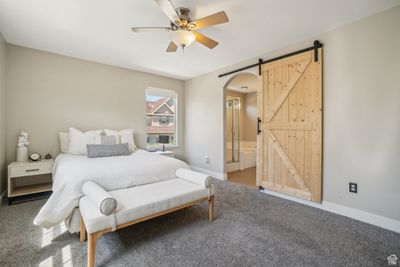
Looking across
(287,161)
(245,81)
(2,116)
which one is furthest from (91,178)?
(245,81)

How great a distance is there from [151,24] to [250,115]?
5.35 metres

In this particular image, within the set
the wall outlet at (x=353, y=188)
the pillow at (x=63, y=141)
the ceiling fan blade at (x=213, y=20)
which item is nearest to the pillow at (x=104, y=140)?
the pillow at (x=63, y=141)

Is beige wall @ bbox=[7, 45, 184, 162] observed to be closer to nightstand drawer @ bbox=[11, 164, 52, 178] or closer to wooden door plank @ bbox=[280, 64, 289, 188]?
nightstand drawer @ bbox=[11, 164, 52, 178]

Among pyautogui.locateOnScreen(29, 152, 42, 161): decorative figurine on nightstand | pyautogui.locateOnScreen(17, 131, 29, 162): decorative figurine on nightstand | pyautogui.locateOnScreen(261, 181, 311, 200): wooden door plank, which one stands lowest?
pyautogui.locateOnScreen(261, 181, 311, 200): wooden door plank

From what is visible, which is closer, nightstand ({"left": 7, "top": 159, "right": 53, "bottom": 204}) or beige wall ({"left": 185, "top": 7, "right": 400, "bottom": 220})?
beige wall ({"left": 185, "top": 7, "right": 400, "bottom": 220})

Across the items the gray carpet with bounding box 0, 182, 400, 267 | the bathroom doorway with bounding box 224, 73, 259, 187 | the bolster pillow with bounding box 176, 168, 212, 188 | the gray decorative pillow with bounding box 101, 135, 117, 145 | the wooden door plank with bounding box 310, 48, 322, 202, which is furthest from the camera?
the bathroom doorway with bounding box 224, 73, 259, 187

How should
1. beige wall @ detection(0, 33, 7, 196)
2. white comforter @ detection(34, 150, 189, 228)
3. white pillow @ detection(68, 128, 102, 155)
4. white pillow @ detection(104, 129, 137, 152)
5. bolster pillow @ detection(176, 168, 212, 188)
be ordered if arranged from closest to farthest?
white comforter @ detection(34, 150, 189, 228)
bolster pillow @ detection(176, 168, 212, 188)
beige wall @ detection(0, 33, 7, 196)
white pillow @ detection(68, 128, 102, 155)
white pillow @ detection(104, 129, 137, 152)

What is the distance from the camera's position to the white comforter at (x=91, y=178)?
1812 millimetres

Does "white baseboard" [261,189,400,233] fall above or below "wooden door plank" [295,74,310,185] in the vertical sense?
below

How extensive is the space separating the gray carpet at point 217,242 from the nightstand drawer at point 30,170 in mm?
495

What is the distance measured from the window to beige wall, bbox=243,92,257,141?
3.24m

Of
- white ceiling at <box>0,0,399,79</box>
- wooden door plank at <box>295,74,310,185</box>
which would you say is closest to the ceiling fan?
white ceiling at <box>0,0,399,79</box>

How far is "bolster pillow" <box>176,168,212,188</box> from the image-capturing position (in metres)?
2.29

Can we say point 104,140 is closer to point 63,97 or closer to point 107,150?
point 107,150
